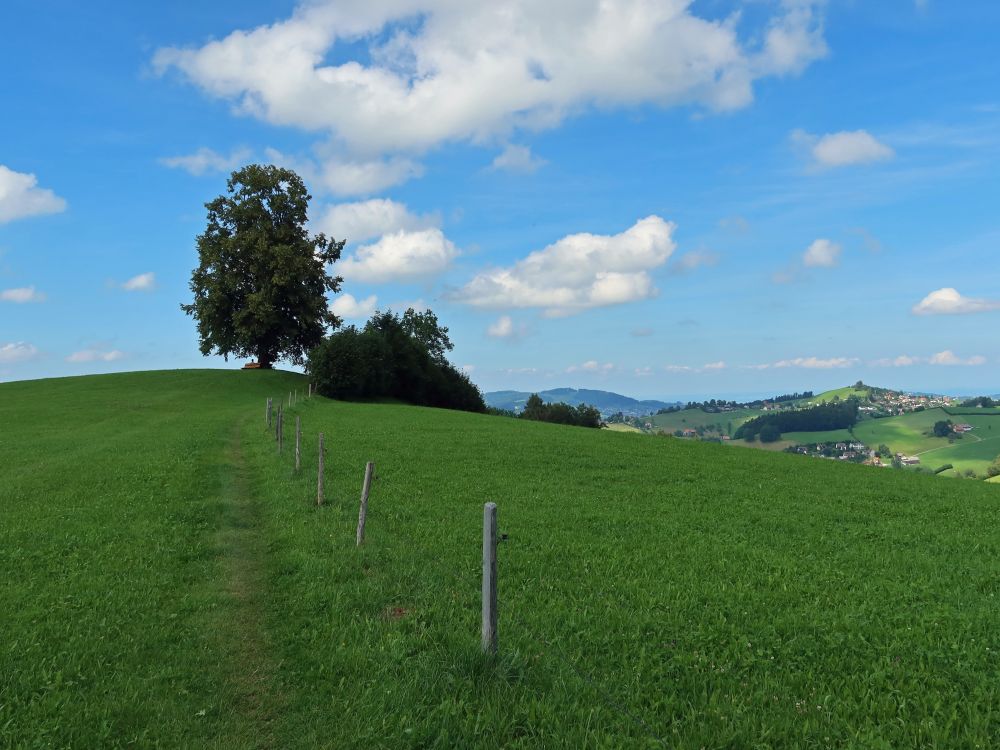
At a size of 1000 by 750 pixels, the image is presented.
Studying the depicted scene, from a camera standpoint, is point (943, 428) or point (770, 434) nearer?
point (943, 428)

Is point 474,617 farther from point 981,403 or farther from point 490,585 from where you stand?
point 981,403

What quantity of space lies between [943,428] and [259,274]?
142105mm

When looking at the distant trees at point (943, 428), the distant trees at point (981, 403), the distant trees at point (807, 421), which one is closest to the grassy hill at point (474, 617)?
the distant trees at point (943, 428)

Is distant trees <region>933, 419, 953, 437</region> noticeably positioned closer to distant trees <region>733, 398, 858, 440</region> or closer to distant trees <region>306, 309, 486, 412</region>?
distant trees <region>733, 398, 858, 440</region>

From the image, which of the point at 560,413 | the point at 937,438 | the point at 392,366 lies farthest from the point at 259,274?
the point at 937,438

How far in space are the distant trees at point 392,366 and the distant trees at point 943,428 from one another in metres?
106

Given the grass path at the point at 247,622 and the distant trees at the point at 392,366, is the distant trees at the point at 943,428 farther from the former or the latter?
the grass path at the point at 247,622

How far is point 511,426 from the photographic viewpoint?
4422 cm

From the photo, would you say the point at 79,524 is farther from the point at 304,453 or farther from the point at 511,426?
the point at 511,426

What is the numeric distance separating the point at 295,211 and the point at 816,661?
2802 inches

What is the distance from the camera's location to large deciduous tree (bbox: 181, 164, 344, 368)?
65250 millimetres

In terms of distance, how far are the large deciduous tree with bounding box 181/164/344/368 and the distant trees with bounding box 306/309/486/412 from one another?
600 cm

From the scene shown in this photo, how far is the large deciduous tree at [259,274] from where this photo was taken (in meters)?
65.2

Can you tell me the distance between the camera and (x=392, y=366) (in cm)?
7244
